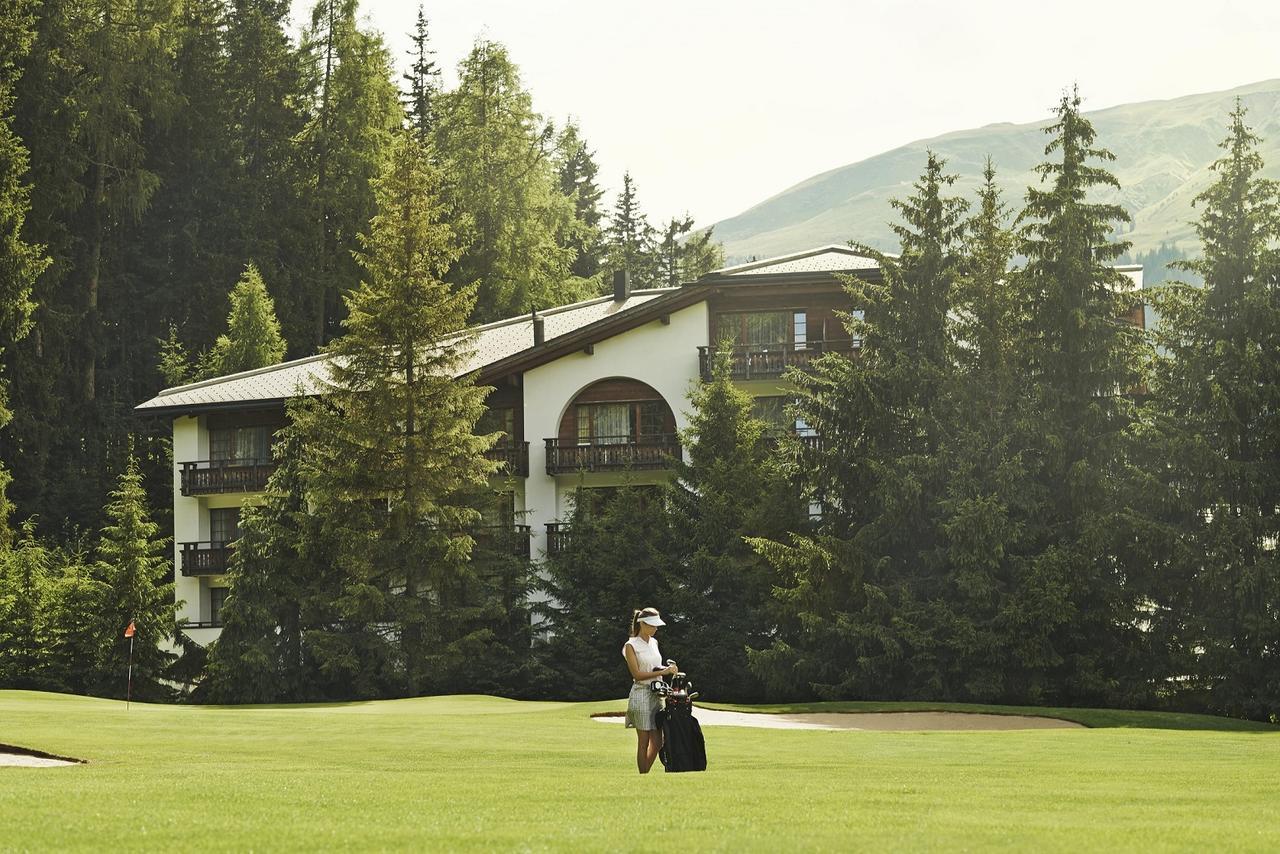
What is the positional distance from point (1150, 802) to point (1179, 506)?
2314cm

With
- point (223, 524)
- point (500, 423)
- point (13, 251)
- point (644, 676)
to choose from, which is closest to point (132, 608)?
point (223, 524)

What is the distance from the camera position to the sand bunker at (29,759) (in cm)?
1903

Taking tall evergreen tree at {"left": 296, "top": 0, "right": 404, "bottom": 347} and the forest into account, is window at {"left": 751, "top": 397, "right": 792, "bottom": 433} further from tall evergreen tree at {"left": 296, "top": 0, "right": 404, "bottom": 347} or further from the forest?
tall evergreen tree at {"left": 296, "top": 0, "right": 404, "bottom": 347}

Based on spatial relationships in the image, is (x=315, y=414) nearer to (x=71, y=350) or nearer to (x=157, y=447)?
(x=157, y=447)

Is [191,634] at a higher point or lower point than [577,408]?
lower

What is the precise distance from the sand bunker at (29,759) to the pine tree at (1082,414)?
21.1 meters

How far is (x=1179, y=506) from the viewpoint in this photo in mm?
35344

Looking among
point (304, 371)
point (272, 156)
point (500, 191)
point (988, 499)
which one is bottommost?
point (988, 499)

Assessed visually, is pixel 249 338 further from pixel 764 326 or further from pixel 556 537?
pixel 764 326

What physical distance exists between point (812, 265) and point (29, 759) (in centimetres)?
3159

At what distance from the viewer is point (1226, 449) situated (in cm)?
3578

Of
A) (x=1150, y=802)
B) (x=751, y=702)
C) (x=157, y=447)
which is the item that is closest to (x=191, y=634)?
(x=157, y=447)

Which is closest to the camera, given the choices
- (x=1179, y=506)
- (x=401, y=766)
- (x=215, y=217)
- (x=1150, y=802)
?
(x=1150, y=802)

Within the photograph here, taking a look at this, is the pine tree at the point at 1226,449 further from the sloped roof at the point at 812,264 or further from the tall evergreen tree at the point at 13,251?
the tall evergreen tree at the point at 13,251
